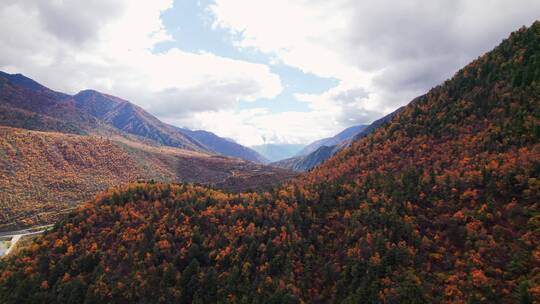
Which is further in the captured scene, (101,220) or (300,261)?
(101,220)

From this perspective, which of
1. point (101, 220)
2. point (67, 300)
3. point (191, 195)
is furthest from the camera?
point (191, 195)

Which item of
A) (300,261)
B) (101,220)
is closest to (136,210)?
(101,220)

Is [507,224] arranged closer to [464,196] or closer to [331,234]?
[464,196]

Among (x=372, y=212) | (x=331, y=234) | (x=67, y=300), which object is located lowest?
Answer: (x=67, y=300)

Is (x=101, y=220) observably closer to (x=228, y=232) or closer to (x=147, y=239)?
(x=147, y=239)

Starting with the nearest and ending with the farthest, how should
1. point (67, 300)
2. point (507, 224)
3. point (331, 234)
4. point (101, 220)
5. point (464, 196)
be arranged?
point (507, 224)
point (464, 196)
point (67, 300)
point (331, 234)
point (101, 220)

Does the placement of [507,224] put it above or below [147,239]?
above
